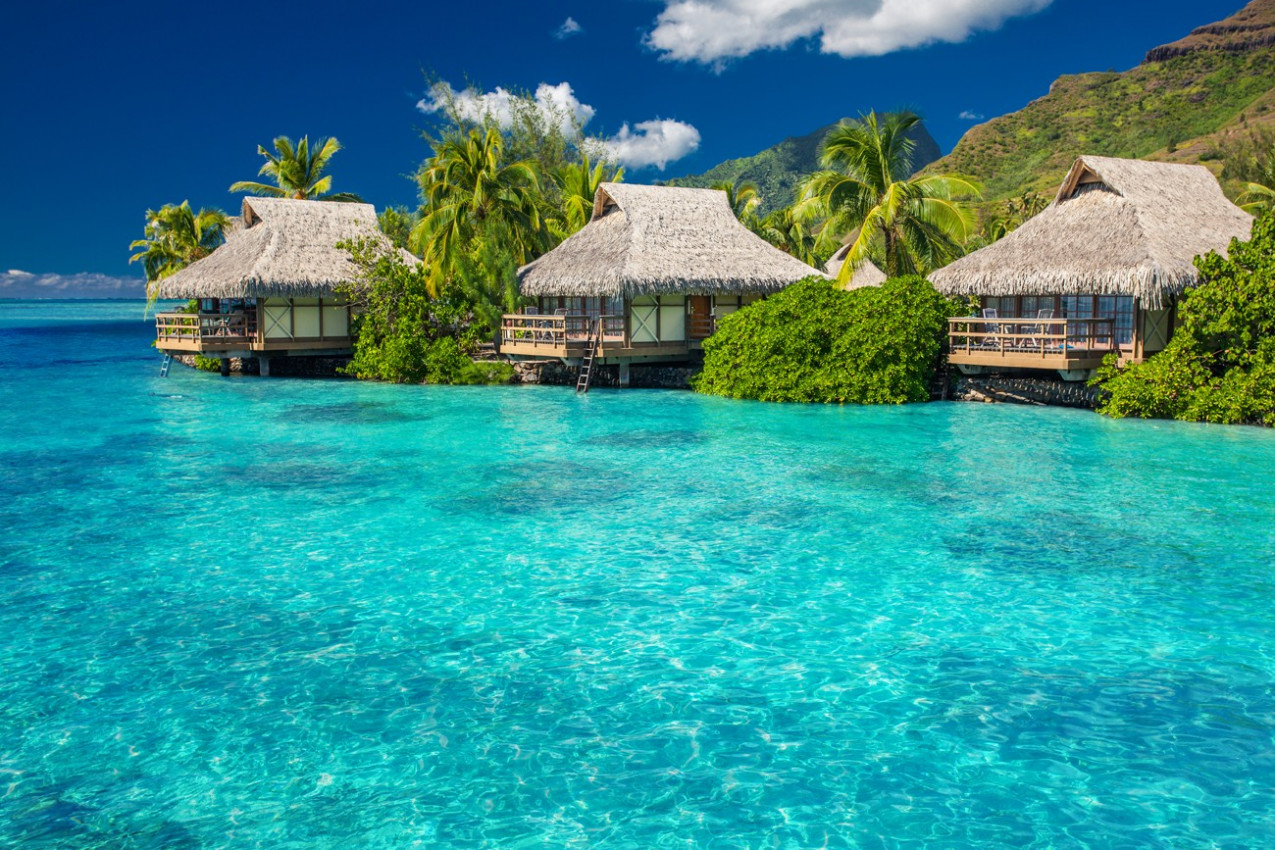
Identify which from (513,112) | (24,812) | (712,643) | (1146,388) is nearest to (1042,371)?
(1146,388)

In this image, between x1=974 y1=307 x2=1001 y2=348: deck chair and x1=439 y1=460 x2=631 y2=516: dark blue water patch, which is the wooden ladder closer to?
x1=974 y1=307 x2=1001 y2=348: deck chair

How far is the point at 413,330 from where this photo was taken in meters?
31.9

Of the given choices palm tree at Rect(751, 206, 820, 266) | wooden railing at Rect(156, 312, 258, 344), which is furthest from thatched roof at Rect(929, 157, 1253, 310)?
wooden railing at Rect(156, 312, 258, 344)

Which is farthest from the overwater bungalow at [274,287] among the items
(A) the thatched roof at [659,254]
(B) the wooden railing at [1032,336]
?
(B) the wooden railing at [1032,336]

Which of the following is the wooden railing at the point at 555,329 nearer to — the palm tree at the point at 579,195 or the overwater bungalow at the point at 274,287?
the palm tree at the point at 579,195

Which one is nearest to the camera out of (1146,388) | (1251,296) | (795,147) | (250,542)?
(250,542)

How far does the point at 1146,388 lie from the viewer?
2141cm

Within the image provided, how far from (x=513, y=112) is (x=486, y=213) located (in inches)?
675

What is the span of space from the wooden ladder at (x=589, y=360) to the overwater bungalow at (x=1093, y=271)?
8752 mm

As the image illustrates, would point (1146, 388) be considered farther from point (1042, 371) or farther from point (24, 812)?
point (24, 812)

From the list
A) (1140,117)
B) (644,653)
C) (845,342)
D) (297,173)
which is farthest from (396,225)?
(1140,117)

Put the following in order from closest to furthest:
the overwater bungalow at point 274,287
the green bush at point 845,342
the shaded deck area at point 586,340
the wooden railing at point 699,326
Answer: the green bush at point 845,342 < the shaded deck area at point 586,340 < the wooden railing at point 699,326 < the overwater bungalow at point 274,287

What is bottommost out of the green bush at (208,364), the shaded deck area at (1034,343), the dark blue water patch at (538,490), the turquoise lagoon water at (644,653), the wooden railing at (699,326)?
the turquoise lagoon water at (644,653)

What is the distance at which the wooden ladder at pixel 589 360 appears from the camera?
28125 mm
